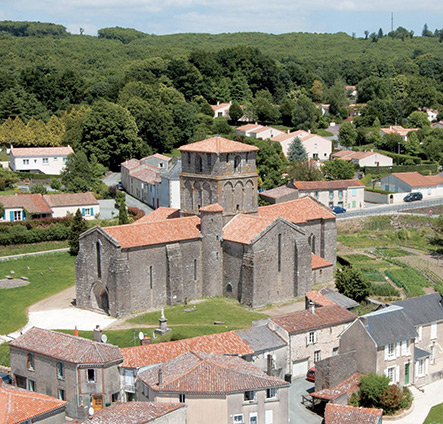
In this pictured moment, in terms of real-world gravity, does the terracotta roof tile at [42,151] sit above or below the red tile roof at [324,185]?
above

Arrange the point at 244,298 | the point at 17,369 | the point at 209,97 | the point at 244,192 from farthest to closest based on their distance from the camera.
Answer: the point at 209,97 → the point at 244,192 → the point at 244,298 → the point at 17,369

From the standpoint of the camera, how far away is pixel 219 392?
104ft

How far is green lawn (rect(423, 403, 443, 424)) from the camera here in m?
35.4

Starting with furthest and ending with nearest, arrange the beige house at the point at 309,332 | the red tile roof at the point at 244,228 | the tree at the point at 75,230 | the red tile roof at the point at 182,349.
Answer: the tree at the point at 75,230 → the red tile roof at the point at 244,228 → the beige house at the point at 309,332 → the red tile roof at the point at 182,349

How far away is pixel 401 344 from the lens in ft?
130

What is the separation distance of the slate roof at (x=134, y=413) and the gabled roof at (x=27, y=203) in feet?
125

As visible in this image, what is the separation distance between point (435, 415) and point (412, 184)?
151 ft

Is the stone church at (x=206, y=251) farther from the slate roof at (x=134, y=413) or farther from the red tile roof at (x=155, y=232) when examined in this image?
the slate roof at (x=134, y=413)

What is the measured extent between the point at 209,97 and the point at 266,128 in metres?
22.0

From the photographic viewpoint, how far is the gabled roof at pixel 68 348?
114 ft

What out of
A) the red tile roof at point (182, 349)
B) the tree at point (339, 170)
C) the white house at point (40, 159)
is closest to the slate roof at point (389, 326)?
the red tile roof at point (182, 349)

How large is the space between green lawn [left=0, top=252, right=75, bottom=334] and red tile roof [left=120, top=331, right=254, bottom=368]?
36.2 ft

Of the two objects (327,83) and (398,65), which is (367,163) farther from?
(398,65)

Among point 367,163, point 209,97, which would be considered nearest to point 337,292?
point 367,163
